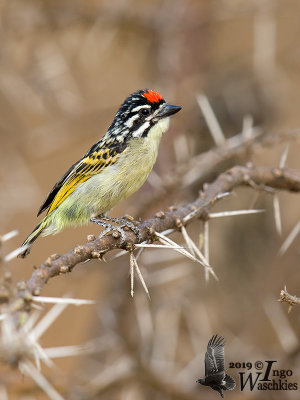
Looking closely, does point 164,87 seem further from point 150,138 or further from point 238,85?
point 150,138

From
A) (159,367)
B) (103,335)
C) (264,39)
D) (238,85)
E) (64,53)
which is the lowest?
(159,367)

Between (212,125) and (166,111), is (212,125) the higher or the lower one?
the lower one

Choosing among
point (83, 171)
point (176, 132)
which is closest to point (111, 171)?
point (83, 171)

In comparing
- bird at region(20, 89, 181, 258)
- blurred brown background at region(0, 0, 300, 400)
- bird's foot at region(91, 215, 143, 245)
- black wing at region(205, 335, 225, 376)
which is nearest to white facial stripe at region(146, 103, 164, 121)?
bird at region(20, 89, 181, 258)

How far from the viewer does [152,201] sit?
3555 millimetres

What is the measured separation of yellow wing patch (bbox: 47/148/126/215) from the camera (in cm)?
393

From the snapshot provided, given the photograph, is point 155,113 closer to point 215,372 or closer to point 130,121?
point 130,121

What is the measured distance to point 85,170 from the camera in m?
4.03

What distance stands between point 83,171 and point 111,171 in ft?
0.93

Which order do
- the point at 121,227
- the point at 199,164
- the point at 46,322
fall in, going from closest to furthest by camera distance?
the point at 46,322, the point at 121,227, the point at 199,164

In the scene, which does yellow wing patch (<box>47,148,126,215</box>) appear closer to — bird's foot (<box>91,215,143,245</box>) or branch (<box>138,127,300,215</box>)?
bird's foot (<box>91,215,143,245</box>)

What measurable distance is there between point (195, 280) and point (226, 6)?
2.78 meters

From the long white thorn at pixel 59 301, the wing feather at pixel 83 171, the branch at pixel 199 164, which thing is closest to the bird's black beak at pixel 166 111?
the wing feather at pixel 83 171

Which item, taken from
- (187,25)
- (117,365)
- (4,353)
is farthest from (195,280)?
(4,353)
